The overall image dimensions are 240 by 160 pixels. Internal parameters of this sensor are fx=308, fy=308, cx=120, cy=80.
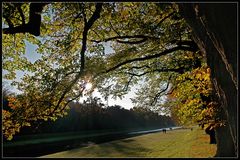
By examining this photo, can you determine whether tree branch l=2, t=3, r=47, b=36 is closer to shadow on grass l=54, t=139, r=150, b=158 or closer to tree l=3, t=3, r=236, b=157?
tree l=3, t=3, r=236, b=157

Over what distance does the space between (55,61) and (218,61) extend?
43.9ft

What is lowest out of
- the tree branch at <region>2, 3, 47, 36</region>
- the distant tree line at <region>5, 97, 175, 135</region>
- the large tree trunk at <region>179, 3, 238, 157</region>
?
the distant tree line at <region>5, 97, 175, 135</region>

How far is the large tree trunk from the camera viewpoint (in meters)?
5.81

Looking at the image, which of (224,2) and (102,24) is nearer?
(224,2)

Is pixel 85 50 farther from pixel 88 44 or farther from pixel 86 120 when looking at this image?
pixel 86 120

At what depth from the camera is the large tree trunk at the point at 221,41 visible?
5809 mm

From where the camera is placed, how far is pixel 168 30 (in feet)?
54.3

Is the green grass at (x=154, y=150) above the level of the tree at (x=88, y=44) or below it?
below

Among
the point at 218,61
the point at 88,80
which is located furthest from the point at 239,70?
the point at 88,80

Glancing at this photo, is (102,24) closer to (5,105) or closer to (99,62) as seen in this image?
(99,62)

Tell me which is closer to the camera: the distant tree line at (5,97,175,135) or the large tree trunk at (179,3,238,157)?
the large tree trunk at (179,3,238,157)

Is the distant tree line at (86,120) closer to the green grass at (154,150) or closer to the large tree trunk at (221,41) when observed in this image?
the green grass at (154,150)

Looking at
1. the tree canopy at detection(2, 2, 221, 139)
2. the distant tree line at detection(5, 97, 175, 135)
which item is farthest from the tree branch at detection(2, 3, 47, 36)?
the distant tree line at detection(5, 97, 175, 135)

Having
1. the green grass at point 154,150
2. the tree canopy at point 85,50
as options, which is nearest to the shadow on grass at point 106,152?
the green grass at point 154,150
